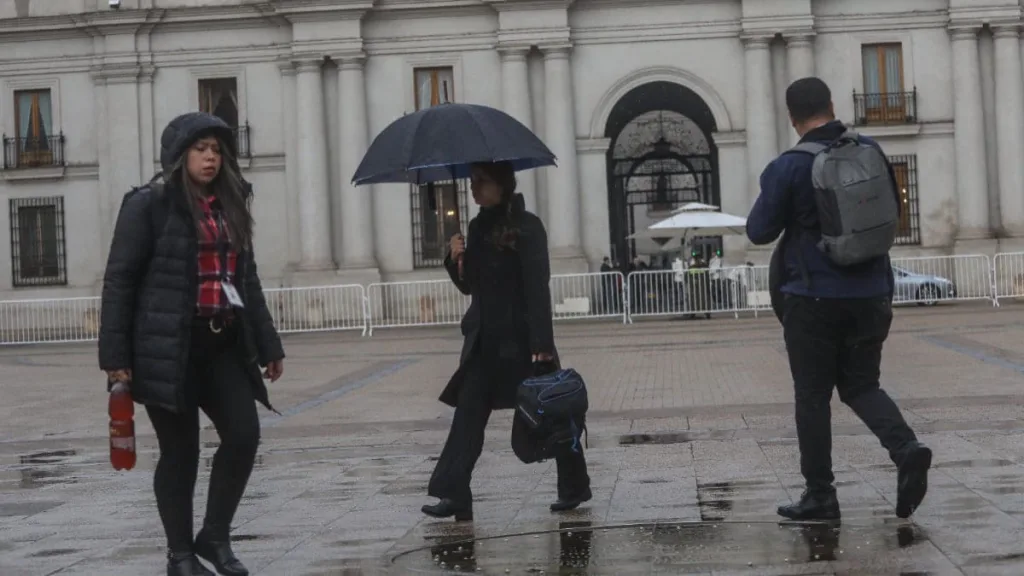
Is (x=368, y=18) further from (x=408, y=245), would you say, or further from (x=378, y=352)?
(x=378, y=352)

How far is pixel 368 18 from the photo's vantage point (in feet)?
126

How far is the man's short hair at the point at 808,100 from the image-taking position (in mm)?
7734

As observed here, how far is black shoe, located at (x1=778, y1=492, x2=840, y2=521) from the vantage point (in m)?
7.55

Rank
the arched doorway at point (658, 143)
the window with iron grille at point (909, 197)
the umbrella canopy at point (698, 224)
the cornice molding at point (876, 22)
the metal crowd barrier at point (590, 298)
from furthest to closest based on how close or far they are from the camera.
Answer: the arched doorway at point (658, 143) < the window with iron grille at point (909, 197) < the cornice molding at point (876, 22) < the umbrella canopy at point (698, 224) < the metal crowd barrier at point (590, 298)

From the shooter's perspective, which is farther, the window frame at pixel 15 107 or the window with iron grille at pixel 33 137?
the window with iron grille at pixel 33 137

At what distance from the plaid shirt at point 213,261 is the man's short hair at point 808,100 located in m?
2.58

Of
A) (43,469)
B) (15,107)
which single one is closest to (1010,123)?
(15,107)

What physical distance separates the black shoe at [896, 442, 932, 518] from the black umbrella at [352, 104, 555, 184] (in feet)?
7.48

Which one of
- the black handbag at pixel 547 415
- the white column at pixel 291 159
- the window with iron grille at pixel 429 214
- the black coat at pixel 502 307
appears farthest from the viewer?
the white column at pixel 291 159

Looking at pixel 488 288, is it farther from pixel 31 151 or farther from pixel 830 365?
pixel 31 151

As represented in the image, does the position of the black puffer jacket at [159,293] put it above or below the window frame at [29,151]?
below

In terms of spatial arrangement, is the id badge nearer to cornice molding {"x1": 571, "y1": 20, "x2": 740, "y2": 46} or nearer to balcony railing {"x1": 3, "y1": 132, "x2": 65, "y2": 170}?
cornice molding {"x1": 571, "y1": 20, "x2": 740, "y2": 46}

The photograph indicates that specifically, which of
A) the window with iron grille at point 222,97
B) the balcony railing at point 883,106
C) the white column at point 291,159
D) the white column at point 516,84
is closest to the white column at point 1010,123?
the balcony railing at point 883,106

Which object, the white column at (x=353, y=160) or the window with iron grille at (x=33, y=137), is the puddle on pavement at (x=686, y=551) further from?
the window with iron grille at (x=33, y=137)
